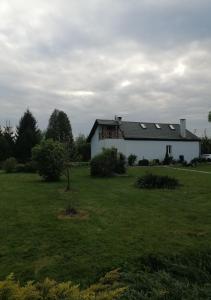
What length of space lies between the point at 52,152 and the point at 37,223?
11284 millimetres

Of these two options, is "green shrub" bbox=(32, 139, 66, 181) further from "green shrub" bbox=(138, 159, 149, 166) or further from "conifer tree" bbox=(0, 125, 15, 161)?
"conifer tree" bbox=(0, 125, 15, 161)

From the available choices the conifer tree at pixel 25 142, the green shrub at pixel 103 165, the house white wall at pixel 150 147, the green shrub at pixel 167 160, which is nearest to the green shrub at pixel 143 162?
the house white wall at pixel 150 147

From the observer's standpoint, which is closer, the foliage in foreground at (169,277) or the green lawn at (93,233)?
the foliage in foreground at (169,277)

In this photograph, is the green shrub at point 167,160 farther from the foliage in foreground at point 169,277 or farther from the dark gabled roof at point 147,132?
the foliage in foreground at point 169,277

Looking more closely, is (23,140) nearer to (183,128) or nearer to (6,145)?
(6,145)

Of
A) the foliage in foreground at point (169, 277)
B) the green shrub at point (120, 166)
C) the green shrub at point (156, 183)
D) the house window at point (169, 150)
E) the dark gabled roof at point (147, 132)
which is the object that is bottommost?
the foliage in foreground at point (169, 277)

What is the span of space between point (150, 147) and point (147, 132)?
7.01 feet

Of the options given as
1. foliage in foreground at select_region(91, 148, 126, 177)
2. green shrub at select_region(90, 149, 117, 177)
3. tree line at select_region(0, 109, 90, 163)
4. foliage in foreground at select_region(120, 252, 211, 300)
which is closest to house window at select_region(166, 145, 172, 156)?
tree line at select_region(0, 109, 90, 163)

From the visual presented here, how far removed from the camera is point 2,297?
279 centimetres

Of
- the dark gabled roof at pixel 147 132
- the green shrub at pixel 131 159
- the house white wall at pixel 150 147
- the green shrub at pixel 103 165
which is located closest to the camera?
the green shrub at pixel 103 165

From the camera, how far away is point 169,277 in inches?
189

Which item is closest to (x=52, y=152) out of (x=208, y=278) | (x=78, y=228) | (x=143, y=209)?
(x=143, y=209)

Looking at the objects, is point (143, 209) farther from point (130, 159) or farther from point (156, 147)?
point (156, 147)

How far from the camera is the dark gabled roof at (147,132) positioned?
38781mm
